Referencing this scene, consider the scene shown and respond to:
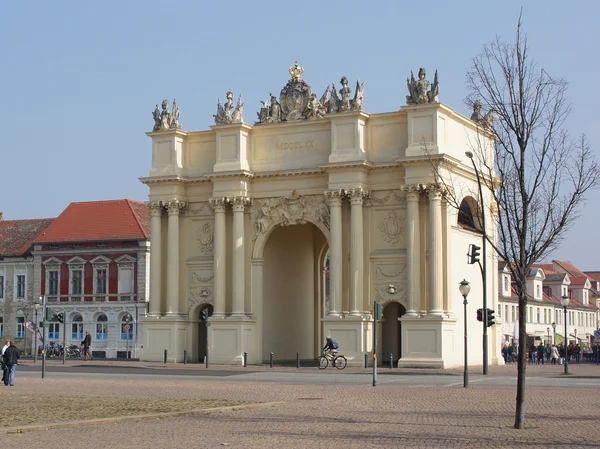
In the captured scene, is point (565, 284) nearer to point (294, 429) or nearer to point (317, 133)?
point (317, 133)

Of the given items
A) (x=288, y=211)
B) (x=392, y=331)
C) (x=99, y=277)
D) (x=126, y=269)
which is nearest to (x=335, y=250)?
(x=288, y=211)

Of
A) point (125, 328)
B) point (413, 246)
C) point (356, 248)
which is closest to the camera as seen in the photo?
point (413, 246)

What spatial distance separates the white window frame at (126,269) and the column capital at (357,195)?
2850cm

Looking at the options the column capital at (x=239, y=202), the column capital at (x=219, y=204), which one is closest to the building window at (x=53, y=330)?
the column capital at (x=219, y=204)

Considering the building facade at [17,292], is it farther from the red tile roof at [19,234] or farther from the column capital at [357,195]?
the column capital at [357,195]

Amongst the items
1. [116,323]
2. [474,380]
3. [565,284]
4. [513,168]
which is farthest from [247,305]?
[565,284]

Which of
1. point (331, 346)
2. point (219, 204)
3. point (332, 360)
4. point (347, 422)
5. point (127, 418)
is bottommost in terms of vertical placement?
point (332, 360)

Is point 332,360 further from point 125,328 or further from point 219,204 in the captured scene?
point 125,328

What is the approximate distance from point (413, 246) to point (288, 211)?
7676mm

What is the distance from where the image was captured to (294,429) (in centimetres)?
1948

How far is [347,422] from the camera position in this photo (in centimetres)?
2097

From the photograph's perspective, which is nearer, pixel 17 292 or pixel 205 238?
pixel 205 238

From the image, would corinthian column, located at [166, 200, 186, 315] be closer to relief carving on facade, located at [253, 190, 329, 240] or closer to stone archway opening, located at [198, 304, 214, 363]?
stone archway opening, located at [198, 304, 214, 363]

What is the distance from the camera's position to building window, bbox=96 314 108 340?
251 feet
